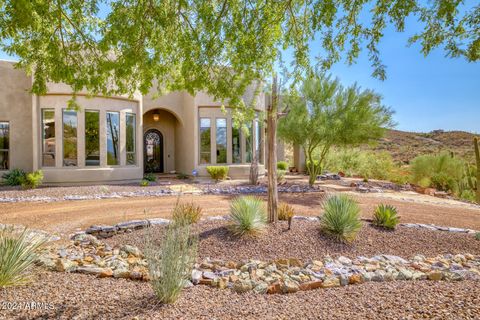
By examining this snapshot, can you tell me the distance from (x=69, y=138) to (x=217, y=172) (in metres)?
6.56

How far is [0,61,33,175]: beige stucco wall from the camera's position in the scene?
43.8 feet

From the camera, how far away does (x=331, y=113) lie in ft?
41.5

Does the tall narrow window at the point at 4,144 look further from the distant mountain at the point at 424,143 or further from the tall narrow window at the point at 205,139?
the distant mountain at the point at 424,143

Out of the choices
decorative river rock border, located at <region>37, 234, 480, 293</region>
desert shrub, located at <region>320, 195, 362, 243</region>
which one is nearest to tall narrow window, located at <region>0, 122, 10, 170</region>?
decorative river rock border, located at <region>37, 234, 480, 293</region>

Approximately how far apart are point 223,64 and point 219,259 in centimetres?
352

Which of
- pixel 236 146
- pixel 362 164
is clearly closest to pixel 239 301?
pixel 236 146

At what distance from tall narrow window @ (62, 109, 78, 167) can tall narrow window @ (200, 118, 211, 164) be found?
225 inches

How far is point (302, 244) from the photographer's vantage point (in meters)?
5.63

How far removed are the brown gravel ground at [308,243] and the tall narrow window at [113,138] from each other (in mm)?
Answer: 8410

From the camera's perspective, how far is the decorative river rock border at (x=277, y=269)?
4.09 meters

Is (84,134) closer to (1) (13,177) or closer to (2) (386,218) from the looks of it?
(1) (13,177)

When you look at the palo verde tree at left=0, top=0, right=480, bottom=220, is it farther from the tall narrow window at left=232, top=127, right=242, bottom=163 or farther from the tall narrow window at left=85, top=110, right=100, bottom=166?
the tall narrow window at left=232, top=127, right=242, bottom=163

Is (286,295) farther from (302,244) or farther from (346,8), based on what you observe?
(346,8)

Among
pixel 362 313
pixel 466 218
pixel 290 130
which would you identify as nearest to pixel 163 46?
pixel 362 313
